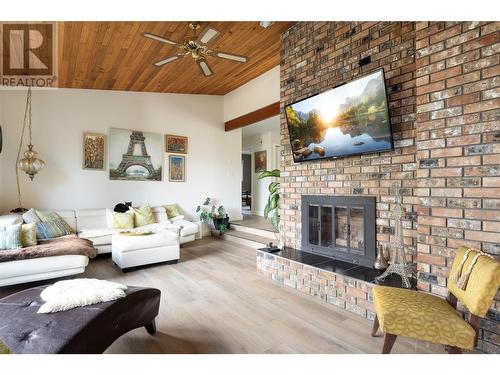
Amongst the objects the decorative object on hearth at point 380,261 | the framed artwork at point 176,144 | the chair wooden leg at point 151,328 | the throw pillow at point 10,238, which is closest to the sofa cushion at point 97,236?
the throw pillow at point 10,238

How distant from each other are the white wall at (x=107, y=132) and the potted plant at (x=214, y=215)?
0.71 feet

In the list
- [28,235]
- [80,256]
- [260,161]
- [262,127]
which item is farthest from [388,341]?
[260,161]

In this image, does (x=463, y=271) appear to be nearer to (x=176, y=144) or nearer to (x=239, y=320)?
(x=239, y=320)

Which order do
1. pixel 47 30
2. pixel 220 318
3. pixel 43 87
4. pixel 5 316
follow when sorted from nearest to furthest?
pixel 5 316 < pixel 220 318 < pixel 47 30 < pixel 43 87

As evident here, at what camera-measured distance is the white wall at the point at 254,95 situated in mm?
4783

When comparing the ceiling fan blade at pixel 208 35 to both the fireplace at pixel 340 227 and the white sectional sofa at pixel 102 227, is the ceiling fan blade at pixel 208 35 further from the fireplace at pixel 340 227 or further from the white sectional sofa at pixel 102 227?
the white sectional sofa at pixel 102 227

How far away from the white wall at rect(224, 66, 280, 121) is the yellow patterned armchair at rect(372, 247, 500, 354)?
3802 mm

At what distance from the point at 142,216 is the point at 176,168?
1399mm

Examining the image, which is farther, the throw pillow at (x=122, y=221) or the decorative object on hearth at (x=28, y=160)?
the throw pillow at (x=122, y=221)

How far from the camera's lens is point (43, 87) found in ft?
14.8

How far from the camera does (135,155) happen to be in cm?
539

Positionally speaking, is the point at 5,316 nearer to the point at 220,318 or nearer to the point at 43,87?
the point at 220,318

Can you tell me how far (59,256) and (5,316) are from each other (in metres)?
1.58
